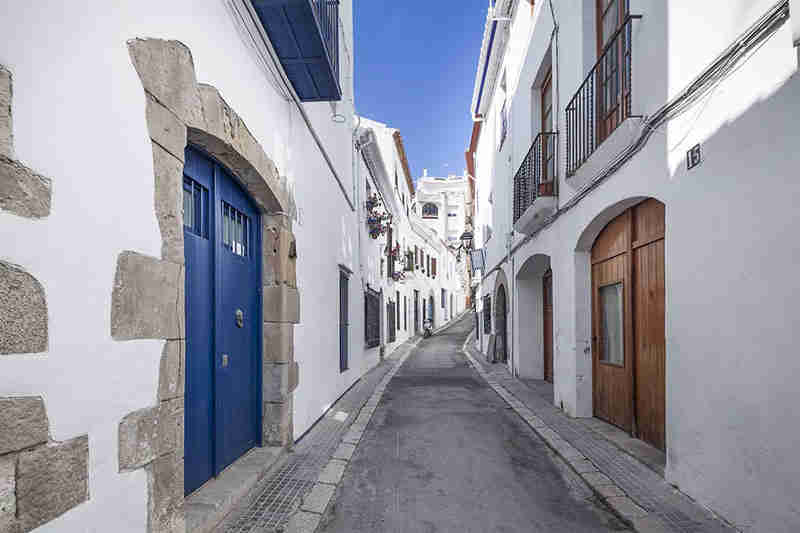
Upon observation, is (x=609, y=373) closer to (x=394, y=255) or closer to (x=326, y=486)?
(x=326, y=486)

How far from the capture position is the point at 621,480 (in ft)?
11.6

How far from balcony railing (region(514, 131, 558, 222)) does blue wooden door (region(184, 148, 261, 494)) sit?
13.8 ft

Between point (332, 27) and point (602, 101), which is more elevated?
point (332, 27)

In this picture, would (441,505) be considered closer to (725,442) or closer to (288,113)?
(725,442)

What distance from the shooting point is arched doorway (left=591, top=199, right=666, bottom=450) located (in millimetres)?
4203

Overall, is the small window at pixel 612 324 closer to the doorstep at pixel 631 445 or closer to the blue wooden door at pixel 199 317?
the doorstep at pixel 631 445

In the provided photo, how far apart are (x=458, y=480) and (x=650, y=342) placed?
2302 mm

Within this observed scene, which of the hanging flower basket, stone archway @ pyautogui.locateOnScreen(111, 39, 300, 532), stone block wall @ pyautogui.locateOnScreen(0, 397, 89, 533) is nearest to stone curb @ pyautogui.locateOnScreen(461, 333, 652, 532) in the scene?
stone archway @ pyautogui.locateOnScreen(111, 39, 300, 532)

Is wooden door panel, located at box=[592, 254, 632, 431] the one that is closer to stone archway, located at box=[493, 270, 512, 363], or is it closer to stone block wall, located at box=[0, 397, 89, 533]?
stone block wall, located at box=[0, 397, 89, 533]

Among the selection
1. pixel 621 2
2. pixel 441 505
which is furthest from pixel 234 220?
pixel 621 2

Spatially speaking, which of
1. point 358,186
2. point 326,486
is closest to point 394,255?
point 358,186

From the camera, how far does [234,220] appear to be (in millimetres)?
3770

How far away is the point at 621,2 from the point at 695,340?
371cm

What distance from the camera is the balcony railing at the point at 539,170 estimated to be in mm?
6434
